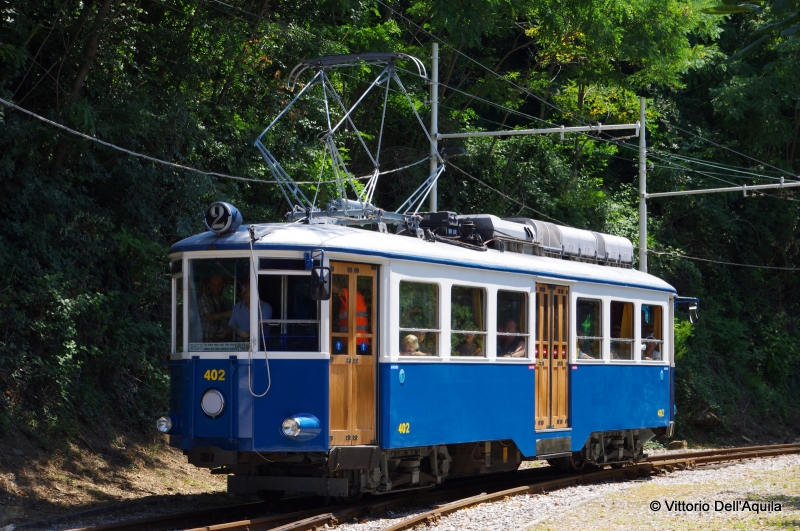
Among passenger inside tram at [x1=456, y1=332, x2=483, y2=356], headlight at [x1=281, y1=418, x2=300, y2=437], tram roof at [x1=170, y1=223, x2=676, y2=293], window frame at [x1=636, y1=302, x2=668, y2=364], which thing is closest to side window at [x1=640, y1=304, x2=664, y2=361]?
window frame at [x1=636, y1=302, x2=668, y2=364]

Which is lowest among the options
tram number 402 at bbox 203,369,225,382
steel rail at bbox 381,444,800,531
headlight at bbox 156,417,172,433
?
steel rail at bbox 381,444,800,531

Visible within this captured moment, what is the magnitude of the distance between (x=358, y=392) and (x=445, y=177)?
16936 mm

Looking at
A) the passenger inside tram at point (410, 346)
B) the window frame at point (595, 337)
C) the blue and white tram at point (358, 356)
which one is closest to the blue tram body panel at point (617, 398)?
the window frame at point (595, 337)

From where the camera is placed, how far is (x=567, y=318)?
1441cm

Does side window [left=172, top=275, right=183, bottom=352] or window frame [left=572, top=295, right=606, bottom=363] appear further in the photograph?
window frame [left=572, top=295, right=606, bottom=363]

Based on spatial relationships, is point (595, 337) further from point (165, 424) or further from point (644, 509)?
point (165, 424)

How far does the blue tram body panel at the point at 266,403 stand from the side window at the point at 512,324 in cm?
311

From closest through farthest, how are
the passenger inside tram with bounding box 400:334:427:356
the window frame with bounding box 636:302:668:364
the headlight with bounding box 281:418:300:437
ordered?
1. the headlight with bounding box 281:418:300:437
2. the passenger inside tram with bounding box 400:334:427:356
3. the window frame with bounding box 636:302:668:364

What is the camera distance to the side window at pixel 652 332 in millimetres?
16453

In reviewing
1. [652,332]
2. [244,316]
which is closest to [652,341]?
[652,332]

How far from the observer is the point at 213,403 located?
10.8 metres

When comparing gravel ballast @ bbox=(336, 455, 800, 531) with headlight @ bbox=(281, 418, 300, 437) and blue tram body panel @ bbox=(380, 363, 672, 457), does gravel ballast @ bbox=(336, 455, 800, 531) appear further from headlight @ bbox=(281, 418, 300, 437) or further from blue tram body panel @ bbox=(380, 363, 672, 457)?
headlight @ bbox=(281, 418, 300, 437)

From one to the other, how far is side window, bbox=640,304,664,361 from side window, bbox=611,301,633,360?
1.51ft

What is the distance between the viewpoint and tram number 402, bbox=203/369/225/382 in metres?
10.8
